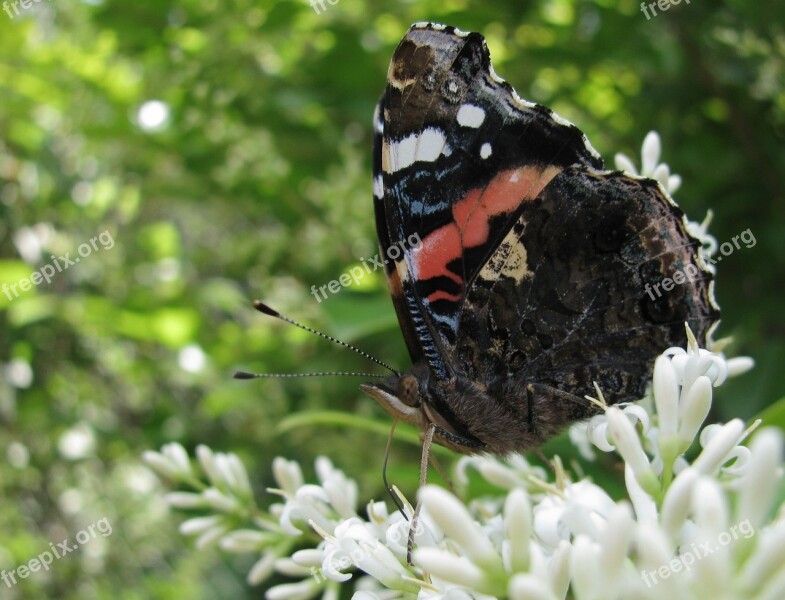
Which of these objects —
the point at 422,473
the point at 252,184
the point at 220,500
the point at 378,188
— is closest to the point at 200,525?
the point at 220,500

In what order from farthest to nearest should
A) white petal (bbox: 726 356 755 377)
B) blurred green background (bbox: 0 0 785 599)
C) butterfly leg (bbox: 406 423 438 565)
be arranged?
blurred green background (bbox: 0 0 785 599) → white petal (bbox: 726 356 755 377) → butterfly leg (bbox: 406 423 438 565)

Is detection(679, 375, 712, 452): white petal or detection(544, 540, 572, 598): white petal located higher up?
detection(679, 375, 712, 452): white petal

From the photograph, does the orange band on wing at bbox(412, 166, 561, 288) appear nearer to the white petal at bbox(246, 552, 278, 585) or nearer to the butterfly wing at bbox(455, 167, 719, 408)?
the butterfly wing at bbox(455, 167, 719, 408)

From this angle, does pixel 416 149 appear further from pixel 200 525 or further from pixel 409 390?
pixel 200 525

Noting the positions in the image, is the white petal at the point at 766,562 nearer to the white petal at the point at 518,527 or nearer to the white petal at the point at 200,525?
the white petal at the point at 518,527

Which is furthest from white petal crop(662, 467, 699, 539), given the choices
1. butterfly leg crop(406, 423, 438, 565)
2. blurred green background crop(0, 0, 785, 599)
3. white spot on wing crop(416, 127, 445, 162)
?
blurred green background crop(0, 0, 785, 599)

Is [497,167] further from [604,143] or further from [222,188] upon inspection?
[222,188]
